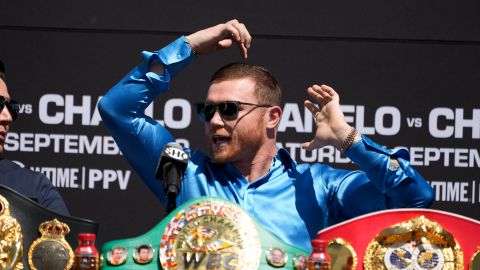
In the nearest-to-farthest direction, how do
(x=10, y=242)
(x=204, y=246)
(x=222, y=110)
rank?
(x=204, y=246)
(x=10, y=242)
(x=222, y=110)

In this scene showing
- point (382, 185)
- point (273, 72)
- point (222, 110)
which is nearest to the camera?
point (382, 185)

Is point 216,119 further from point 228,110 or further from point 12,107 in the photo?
point 12,107

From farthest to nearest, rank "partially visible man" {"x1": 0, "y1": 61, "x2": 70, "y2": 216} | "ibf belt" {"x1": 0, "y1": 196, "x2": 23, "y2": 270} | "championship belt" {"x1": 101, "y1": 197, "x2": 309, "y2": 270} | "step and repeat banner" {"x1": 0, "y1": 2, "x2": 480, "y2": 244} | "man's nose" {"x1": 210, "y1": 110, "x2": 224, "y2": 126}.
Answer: "step and repeat banner" {"x1": 0, "y1": 2, "x2": 480, "y2": 244} < "partially visible man" {"x1": 0, "y1": 61, "x2": 70, "y2": 216} < "man's nose" {"x1": 210, "y1": 110, "x2": 224, "y2": 126} < "ibf belt" {"x1": 0, "y1": 196, "x2": 23, "y2": 270} < "championship belt" {"x1": 101, "y1": 197, "x2": 309, "y2": 270}

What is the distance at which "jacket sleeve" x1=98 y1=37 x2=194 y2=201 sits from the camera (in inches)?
142

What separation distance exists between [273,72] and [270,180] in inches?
38.3

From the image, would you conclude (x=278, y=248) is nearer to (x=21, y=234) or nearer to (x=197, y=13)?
(x=21, y=234)

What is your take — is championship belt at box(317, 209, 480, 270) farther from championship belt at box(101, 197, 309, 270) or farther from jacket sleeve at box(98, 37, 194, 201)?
jacket sleeve at box(98, 37, 194, 201)

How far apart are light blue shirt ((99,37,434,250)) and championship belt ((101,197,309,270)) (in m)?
0.61

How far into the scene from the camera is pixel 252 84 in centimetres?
372

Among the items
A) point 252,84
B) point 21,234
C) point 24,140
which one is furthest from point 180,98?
point 21,234

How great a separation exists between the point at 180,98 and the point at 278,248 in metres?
1.84

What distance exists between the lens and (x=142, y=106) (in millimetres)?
3652

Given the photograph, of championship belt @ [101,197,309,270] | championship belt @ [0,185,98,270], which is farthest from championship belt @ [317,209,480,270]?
championship belt @ [0,185,98,270]

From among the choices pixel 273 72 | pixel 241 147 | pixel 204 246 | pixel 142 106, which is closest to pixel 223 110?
pixel 241 147
